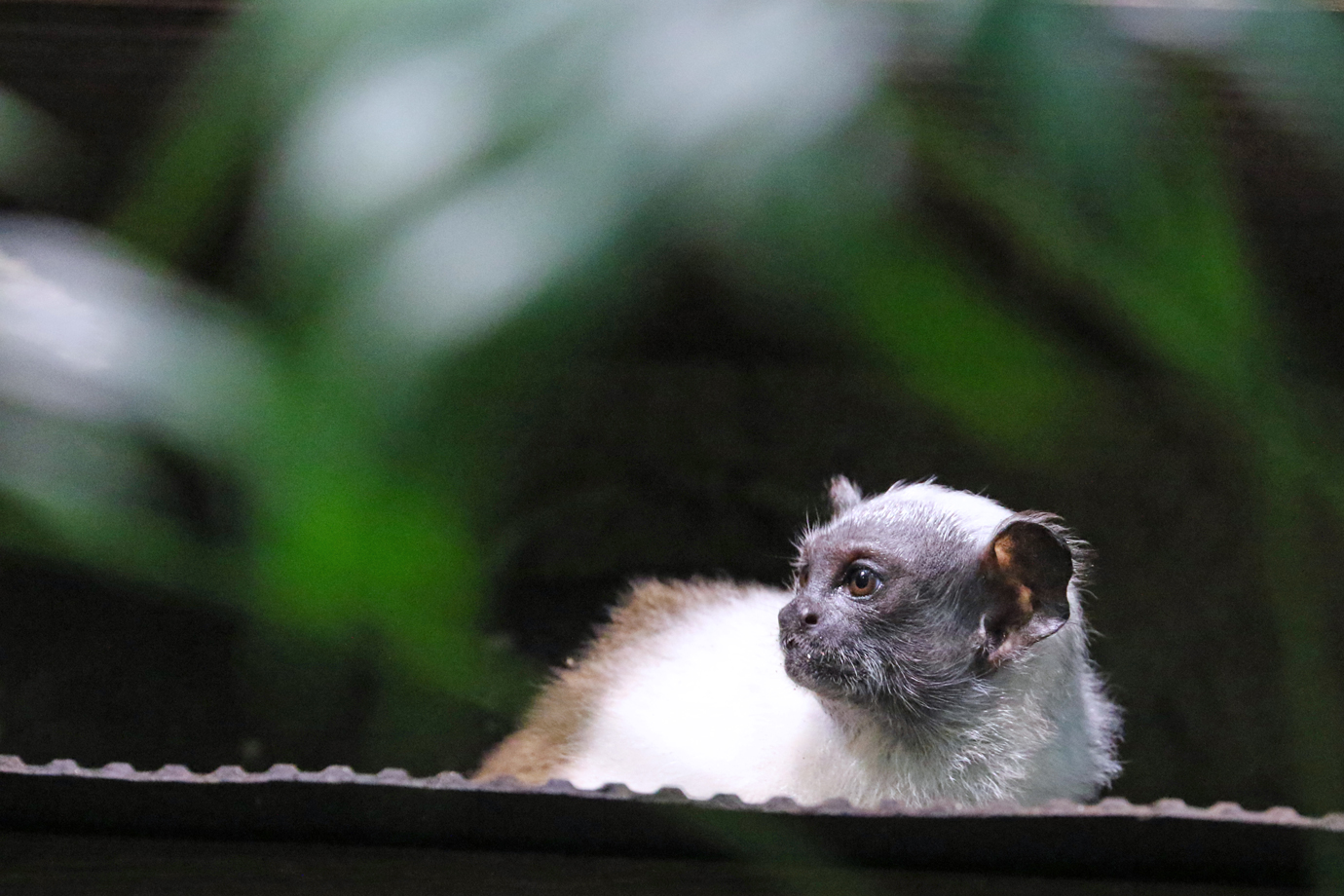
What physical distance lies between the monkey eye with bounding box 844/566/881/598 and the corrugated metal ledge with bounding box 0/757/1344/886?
88 cm

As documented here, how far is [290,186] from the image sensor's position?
18.8 inches

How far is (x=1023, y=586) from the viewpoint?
1764 millimetres

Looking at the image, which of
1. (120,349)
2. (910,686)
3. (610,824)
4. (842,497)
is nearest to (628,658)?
(842,497)

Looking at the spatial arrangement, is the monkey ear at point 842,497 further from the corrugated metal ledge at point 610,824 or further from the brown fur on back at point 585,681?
the corrugated metal ledge at point 610,824

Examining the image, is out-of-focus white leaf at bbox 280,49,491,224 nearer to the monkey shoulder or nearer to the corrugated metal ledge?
the corrugated metal ledge

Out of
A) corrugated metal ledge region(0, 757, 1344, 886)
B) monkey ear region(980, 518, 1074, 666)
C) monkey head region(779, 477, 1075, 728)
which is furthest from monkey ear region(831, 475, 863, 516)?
corrugated metal ledge region(0, 757, 1344, 886)

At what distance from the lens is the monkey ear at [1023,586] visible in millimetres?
1706

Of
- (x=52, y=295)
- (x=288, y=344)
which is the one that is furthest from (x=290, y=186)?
(x=52, y=295)

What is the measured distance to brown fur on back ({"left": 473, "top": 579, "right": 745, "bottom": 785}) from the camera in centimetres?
212

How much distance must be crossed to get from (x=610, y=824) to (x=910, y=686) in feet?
3.27

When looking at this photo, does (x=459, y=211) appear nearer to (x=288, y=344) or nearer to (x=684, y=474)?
(x=288, y=344)

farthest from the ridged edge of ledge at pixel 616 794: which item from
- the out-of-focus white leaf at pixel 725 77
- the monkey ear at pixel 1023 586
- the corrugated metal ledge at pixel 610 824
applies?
the monkey ear at pixel 1023 586

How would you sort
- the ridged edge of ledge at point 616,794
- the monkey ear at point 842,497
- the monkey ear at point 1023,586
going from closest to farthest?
the ridged edge of ledge at point 616,794
the monkey ear at point 1023,586
the monkey ear at point 842,497

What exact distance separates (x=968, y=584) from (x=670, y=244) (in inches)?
51.6
